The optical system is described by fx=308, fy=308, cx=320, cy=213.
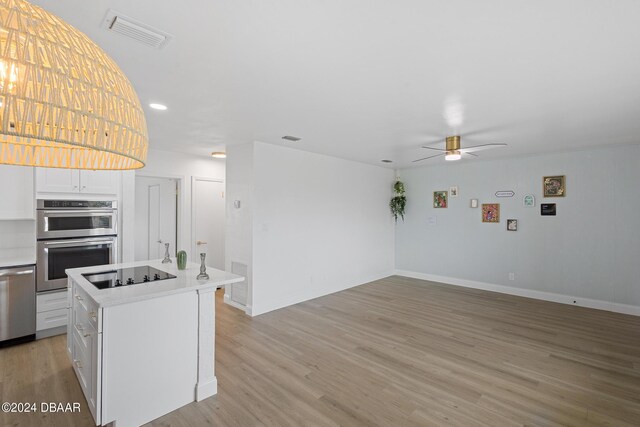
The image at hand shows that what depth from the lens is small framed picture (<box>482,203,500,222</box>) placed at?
19.0ft

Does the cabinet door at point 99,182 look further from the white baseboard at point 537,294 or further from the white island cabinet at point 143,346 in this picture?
the white baseboard at point 537,294

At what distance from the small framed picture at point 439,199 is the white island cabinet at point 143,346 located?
5211 millimetres

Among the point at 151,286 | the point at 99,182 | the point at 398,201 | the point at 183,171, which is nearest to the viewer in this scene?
the point at 151,286

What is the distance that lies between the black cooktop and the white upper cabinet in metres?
1.59

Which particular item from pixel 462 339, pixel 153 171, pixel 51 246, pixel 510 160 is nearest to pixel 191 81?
pixel 51 246

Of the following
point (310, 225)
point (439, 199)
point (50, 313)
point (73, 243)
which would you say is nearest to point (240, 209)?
point (310, 225)

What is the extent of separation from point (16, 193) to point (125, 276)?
2.11m

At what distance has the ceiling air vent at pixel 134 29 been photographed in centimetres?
164

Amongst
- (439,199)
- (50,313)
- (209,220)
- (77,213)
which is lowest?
(50,313)

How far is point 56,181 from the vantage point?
365 centimetres

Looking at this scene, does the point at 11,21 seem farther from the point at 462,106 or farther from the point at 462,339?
the point at 462,339

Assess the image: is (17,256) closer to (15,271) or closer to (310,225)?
(15,271)

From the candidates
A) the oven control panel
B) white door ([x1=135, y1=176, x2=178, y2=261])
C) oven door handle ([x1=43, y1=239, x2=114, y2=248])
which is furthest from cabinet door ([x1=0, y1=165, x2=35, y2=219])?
white door ([x1=135, y1=176, x2=178, y2=261])

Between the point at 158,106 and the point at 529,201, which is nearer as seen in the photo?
the point at 158,106
